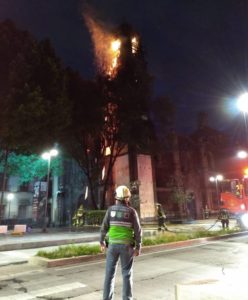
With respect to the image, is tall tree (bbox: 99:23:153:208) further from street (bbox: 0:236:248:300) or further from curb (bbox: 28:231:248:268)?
street (bbox: 0:236:248:300)

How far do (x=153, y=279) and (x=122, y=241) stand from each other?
2.91m

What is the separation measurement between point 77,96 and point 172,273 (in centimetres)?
1936

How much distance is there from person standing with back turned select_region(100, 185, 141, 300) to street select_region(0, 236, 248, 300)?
1017mm

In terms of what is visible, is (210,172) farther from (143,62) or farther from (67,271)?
(67,271)

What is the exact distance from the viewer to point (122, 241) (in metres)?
4.80

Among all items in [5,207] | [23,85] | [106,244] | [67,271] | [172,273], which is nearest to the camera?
[106,244]

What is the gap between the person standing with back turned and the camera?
15.3 ft

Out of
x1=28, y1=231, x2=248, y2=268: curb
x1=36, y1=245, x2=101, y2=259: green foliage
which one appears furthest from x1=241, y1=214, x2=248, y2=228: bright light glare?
x1=36, y1=245, x2=101, y2=259: green foliage

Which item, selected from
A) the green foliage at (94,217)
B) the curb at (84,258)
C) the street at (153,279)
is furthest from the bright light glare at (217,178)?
the street at (153,279)

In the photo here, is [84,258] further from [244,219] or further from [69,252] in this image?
[244,219]

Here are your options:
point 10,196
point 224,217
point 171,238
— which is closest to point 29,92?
point 171,238

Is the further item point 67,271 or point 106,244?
point 67,271

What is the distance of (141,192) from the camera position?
34062 mm

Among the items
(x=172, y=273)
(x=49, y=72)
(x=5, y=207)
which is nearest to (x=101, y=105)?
(x=49, y=72)
